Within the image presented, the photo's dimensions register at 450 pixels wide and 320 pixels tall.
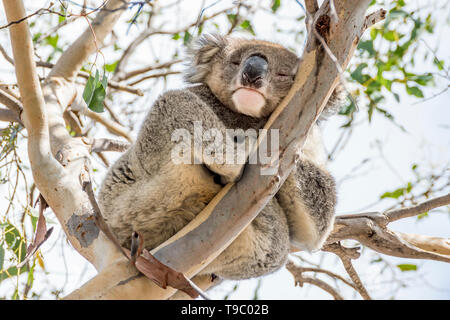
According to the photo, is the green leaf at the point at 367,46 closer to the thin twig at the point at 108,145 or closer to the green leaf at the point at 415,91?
the green leaf at the point at 415,91

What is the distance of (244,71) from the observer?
8.58 feet

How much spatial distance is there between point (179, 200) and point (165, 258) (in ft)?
1.43

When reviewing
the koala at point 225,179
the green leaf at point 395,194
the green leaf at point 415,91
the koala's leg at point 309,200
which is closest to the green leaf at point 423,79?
the green leaf at point 415,91

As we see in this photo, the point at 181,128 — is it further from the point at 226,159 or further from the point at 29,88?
the point at 29,88

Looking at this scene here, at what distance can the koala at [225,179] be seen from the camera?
89.3 inches

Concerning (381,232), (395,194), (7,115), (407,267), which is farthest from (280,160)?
(407,267)

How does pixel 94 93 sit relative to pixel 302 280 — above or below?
above

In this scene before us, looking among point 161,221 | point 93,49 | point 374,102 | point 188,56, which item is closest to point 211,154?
point 161,221

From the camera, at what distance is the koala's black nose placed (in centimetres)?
259

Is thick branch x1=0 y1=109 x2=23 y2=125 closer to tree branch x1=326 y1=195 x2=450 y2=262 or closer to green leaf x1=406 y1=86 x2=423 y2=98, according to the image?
tree branch x1=326 y1=195 x2=450 y2=262

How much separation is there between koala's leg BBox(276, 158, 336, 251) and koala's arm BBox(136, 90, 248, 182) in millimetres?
338

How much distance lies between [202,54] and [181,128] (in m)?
0.99

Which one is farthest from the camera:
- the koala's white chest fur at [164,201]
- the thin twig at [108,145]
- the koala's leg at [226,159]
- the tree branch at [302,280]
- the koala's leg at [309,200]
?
the tree branch at [302,280]
